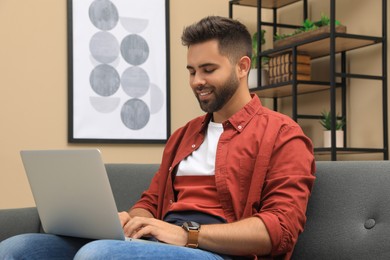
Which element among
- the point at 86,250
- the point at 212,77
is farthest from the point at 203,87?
the point at 86,250

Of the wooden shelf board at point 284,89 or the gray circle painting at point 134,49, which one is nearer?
the wooden shelf board at point 284,89

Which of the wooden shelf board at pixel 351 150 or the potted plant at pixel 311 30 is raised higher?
the potted plant at pixel 311 30

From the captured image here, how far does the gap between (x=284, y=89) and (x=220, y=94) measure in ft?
Result: 5.37

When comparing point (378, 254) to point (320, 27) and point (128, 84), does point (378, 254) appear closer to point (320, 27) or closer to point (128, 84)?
point (320, 27)

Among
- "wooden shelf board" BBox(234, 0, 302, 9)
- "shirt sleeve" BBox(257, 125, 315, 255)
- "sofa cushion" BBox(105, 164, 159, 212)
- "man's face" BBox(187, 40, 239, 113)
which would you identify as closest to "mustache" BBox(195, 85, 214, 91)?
"man's face" BBox(187, 40, 239, 113)

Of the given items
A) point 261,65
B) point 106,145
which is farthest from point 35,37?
point 261,65

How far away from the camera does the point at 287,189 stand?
1.30 metres

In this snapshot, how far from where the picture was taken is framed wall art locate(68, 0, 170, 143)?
301 cm

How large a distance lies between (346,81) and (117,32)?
113 centimetres

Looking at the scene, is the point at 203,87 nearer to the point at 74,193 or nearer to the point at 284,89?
the point at 74,193

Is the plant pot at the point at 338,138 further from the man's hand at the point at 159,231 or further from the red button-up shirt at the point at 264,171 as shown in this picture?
the man's hand at the point at 159,231

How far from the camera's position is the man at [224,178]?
1.26 m

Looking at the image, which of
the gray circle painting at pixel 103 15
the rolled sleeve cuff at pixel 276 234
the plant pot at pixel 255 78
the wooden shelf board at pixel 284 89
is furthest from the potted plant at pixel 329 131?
the rolled sleeve cuff at pixel 276 234

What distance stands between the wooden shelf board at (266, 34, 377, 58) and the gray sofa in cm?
142
